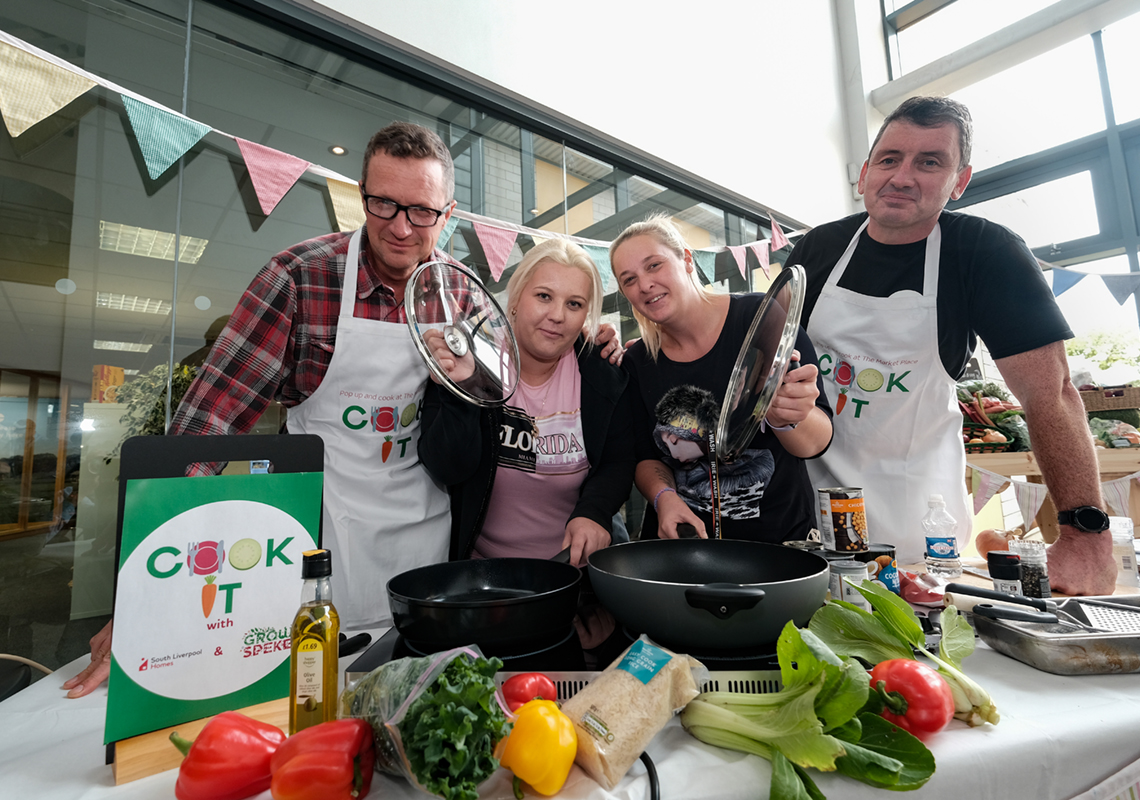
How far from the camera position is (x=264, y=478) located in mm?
669

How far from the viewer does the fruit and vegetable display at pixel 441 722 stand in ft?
1.39

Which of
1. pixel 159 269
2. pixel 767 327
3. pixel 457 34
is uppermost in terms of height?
pixel 457 34

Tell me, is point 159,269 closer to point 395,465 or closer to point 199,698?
point 395,465

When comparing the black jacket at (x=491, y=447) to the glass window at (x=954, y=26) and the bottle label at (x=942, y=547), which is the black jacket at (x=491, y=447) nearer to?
the bottle label at (x=942, y=547)

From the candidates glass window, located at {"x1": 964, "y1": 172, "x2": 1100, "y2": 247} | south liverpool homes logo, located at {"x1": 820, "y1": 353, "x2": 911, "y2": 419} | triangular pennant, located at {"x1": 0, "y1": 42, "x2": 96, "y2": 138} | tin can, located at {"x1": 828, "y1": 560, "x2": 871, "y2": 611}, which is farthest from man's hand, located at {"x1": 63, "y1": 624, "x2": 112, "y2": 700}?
glass window, located at {"x1": 964, "y1": 172, "x2": 1100, "y2": 247}

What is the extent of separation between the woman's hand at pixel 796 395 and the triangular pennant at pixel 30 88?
2.15 metres

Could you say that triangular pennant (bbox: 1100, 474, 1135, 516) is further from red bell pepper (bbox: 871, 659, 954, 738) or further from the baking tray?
red bell pepper (bbox: 871, 659, 954, 738)

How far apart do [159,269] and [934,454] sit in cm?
254

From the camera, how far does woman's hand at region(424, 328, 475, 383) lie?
1.08m

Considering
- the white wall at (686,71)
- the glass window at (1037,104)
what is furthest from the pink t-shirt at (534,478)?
the glass window at (1037,104)

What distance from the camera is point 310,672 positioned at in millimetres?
557

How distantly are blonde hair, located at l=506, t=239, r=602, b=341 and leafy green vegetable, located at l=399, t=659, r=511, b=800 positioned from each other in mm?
1214

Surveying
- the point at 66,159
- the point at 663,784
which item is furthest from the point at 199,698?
the point at 66,159

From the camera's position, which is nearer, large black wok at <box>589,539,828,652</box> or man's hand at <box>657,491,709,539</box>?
large black wok at <box>589,539,828,652</box>
